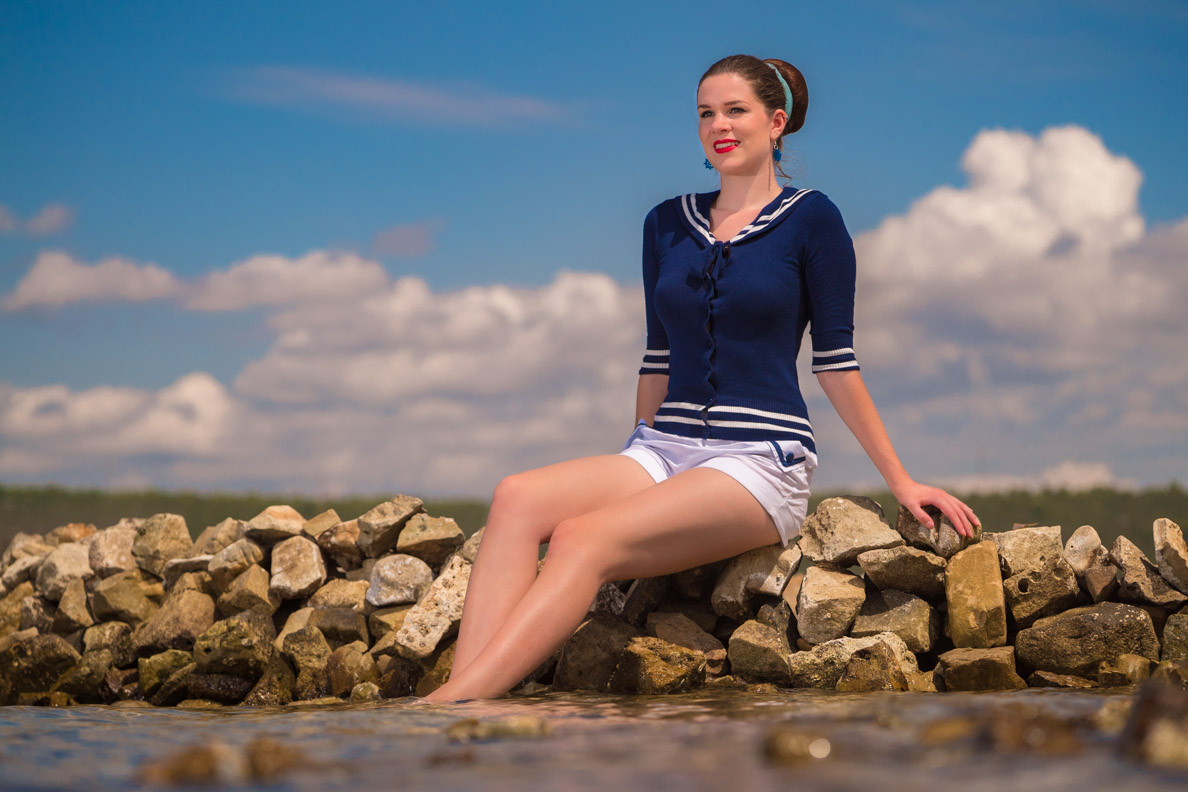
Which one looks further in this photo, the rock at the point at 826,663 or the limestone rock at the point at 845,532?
the limestone rock at the point at 845,532

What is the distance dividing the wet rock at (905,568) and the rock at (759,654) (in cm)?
51

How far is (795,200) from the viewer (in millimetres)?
4184

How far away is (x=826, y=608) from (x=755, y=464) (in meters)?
0.77

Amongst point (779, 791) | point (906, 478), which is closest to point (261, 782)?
point (779, 791)

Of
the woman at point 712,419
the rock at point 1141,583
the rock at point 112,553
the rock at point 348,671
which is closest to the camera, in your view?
the woman at point 712,419

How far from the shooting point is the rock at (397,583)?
5039 mm

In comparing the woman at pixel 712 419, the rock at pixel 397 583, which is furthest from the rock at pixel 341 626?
the woman at pixel 712 419

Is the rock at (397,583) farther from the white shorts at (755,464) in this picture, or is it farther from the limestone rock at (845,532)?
the limestone rock at (845,532)

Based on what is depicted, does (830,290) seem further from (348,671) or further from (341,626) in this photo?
(341,626)

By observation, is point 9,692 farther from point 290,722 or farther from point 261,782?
point 261,782

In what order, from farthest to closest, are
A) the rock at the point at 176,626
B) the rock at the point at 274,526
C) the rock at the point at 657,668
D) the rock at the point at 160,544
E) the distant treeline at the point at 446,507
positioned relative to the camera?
the distant treeline at the point at 446,507 < the rock at the point at 160,544 < the rock at the point at 274,526 < the rock at the point at 176,626 < the rock at the point at 657,668

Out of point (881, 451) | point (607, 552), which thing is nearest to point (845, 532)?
point (881, 451)

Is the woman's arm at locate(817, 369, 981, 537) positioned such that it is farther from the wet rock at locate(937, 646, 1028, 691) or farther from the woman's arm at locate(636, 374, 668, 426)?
the woman's arm at locate(636, 374, 668, 426)

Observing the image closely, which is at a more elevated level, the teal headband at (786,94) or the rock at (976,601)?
the teal headband at (786,94)
